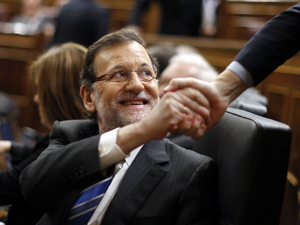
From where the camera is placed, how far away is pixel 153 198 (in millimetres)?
1226

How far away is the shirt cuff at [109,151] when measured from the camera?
3.49ft

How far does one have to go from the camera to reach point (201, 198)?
1194 millimetres

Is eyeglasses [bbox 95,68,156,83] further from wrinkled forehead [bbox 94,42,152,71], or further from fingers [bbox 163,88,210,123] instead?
fingers [bbox 163,88,210,123]

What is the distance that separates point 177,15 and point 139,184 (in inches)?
148

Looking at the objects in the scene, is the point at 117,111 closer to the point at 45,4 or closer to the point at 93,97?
the point at 93,97

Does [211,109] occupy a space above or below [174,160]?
above

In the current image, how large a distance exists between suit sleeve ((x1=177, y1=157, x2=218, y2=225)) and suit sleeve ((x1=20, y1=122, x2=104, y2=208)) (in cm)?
32

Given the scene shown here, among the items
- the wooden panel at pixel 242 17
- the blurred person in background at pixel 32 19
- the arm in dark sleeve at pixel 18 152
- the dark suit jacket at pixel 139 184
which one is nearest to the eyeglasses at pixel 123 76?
the dark suit jacket at pixel 139 184

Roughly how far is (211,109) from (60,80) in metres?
1.05

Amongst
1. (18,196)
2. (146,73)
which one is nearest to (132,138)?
(146,73)

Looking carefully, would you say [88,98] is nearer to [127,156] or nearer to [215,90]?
[127,156]

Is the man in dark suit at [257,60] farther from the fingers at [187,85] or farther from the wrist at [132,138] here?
the wrist at [132,138]

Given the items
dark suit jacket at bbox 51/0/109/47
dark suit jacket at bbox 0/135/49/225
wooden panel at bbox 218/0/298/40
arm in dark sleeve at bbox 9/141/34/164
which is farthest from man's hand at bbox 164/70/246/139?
wooden panel at bbox 218/0/298/40

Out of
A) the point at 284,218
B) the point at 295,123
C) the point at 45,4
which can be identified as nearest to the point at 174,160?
the point at 284,218
